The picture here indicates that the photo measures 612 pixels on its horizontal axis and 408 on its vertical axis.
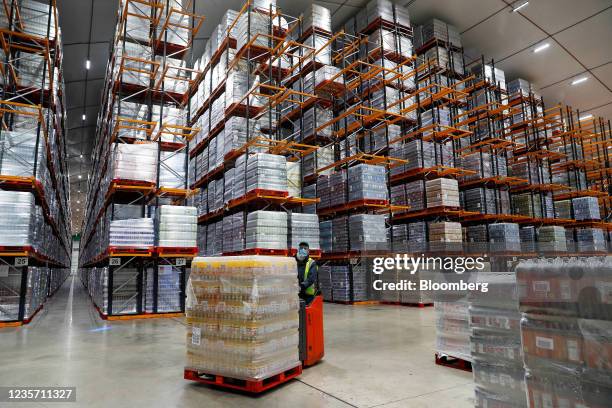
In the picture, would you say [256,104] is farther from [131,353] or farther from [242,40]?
[131,353]

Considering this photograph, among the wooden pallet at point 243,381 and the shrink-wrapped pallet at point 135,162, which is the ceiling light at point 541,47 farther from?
the wooden pallet at point 243,381

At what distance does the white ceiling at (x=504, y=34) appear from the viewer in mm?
13828

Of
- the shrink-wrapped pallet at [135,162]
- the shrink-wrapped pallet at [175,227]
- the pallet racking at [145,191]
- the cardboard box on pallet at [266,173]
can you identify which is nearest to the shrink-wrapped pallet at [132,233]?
the pallet racking at [145,191]

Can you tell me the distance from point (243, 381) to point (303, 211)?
25.5 ft

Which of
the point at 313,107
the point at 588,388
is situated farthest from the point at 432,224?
the point at 588,388

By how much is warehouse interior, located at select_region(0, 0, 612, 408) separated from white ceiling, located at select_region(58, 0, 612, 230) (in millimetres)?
94

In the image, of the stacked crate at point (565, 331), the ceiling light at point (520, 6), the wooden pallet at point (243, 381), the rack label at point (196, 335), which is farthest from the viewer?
the ceiling light at point (520, 6)

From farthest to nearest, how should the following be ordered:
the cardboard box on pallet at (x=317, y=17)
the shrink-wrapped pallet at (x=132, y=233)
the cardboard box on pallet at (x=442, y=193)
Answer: the cardboard box on pallet at (x=317, y=17)
the cardboard box on pallet at (x=442, y=193)
the shrink-wrapped pallet at (x=132, y=233)

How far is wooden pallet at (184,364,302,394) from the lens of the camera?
355 centimetres

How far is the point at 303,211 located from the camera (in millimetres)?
11352

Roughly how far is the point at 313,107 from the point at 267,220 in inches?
177

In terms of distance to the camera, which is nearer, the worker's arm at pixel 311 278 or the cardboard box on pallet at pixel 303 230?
the worker's arm at pixel 311 278

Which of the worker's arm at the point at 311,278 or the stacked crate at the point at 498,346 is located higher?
the worker's arm at the point at 311,278

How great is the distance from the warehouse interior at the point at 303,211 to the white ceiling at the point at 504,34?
94 mm
